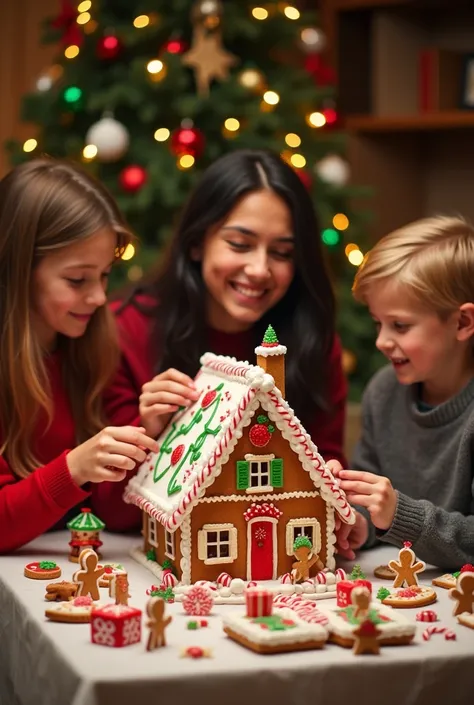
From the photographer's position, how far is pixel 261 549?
178 cm

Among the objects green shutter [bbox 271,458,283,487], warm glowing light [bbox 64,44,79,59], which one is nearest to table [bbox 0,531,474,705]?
green shutter [bbox 271,458,283,487]

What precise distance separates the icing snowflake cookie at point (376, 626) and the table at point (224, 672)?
0.05 feet

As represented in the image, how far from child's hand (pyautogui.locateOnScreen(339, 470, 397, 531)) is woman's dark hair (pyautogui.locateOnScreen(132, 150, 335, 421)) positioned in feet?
1.85

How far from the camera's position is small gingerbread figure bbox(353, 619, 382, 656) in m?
1.44

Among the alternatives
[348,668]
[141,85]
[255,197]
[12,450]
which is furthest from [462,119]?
[348,668]

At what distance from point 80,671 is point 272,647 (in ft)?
0.84

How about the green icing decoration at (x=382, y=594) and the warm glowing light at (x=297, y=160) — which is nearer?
the green icing decoration at (x=382, y=594)

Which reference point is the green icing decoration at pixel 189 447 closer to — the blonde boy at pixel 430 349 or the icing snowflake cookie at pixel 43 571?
the icing snowflake cookie at pixel 43 571

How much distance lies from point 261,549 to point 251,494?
93 mm

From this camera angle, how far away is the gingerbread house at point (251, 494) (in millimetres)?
1751

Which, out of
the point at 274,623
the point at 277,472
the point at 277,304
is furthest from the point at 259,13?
the point at 274,623

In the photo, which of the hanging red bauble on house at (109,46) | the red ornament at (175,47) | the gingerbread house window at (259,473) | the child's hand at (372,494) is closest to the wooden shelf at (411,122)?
the red ornament at (175,47)

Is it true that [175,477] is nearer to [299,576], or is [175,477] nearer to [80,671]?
[299,576]

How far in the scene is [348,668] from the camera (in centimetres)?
142
